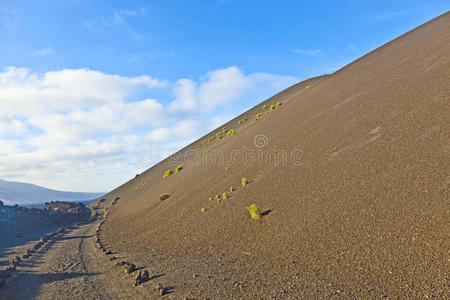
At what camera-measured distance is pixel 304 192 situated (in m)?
12.6

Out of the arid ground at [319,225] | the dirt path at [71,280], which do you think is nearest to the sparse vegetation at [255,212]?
the arid ground at [319,225]

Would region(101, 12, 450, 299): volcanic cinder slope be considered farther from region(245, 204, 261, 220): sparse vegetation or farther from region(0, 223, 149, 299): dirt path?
region(0, 223, 149, 299): dirt path

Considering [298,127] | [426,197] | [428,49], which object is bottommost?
[426,197]

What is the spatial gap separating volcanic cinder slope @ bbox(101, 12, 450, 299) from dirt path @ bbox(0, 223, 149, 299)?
3.85 feet

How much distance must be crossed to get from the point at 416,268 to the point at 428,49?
2281 centimetres

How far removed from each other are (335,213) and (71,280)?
10327 millimetres

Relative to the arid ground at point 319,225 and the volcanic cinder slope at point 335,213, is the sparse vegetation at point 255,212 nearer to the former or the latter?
the arid ground at point 319,225

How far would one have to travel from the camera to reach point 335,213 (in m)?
10.0

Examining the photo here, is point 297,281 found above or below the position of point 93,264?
below

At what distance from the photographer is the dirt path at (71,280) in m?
8.49

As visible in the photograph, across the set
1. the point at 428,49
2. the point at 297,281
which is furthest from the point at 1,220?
the point at 428,49

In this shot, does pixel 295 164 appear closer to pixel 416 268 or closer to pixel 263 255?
pixel 263 255

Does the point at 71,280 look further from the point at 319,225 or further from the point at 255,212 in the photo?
the point at 319,225

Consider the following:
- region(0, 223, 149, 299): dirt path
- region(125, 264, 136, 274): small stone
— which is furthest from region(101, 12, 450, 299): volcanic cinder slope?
region(0, 223, 149, 299): dirt path
